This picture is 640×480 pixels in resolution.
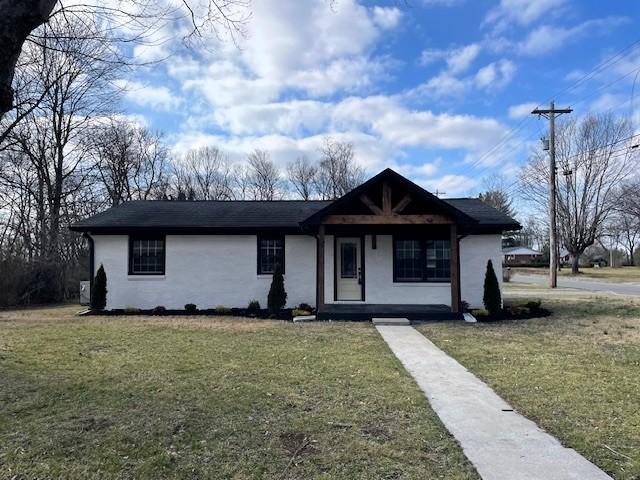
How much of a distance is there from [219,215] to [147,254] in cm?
268

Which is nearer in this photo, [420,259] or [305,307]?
[305,307]

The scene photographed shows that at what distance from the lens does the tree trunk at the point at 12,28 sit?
115 inches

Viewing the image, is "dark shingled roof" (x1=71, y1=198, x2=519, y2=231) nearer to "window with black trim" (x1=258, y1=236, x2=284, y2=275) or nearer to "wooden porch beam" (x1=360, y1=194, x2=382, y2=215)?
"window with black trim" (x1=258, y1=236, x2=284, y2=275)

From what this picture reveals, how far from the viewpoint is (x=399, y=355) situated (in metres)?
8.23

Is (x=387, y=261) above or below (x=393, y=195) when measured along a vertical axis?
below

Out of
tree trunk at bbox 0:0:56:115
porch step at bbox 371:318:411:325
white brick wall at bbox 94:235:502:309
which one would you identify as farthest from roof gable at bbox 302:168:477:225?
tree trunk at bbox 0:0:56:115

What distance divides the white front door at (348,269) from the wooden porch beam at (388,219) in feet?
6.01

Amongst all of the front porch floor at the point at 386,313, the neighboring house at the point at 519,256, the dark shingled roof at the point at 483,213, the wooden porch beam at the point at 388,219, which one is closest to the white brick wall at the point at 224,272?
the dark shingled roof at the point at 483,213

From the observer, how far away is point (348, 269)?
592 inches

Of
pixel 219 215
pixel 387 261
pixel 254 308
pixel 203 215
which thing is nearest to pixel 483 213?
pixel 387 261

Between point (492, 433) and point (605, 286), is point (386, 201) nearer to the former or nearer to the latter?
point (492, 433)

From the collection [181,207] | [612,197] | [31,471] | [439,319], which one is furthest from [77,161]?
[612,197]

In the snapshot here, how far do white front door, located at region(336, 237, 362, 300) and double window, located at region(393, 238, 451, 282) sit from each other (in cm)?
122

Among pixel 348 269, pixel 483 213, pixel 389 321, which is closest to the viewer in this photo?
pixel 389 321
